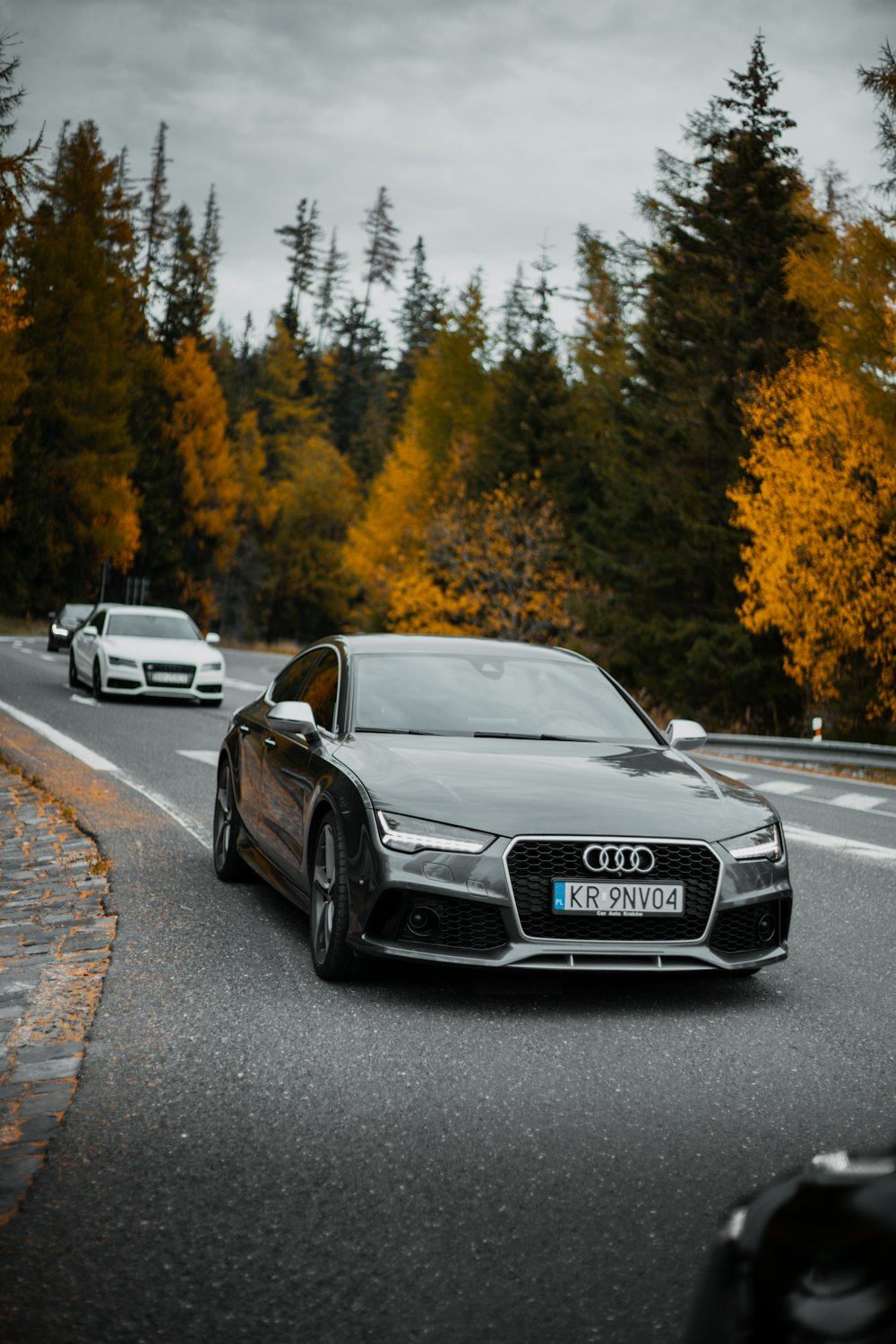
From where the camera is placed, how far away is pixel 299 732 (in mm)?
6844

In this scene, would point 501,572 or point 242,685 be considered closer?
point 242,685

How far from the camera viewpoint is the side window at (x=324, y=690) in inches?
271

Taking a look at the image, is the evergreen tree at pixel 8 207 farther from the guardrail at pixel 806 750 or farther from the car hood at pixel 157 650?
the guardrail at pixel 806 750

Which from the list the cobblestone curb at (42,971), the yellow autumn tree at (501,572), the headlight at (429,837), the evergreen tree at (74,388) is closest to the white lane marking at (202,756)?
the cobblestone curb at (42,971)

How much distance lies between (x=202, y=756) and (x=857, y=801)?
6.84m

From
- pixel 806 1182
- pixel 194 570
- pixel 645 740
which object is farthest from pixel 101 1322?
pixel 194 570

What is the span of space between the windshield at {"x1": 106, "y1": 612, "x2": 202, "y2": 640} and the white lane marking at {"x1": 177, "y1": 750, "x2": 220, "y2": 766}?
8.22m

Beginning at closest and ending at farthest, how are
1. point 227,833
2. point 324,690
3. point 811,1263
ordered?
point 811,1263 → point 324,690 → point 227,833

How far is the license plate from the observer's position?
5383 mm

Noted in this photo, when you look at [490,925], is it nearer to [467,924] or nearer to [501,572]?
[467,924]

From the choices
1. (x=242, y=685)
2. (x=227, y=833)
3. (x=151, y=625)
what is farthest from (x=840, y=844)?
(x=242, y=685)

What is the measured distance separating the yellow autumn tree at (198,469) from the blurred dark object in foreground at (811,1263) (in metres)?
66.9

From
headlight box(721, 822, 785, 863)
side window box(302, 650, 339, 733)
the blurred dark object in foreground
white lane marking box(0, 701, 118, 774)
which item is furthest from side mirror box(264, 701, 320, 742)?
white lane marking box(0, 701, 118, 774)

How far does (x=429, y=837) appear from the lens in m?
5.42
